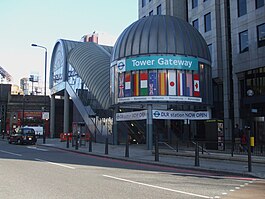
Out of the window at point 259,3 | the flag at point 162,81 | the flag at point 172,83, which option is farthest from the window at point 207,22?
the flag at point 162,81

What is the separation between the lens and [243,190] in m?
10.2

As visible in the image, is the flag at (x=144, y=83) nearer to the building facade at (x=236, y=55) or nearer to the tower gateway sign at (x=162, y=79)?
the tower gateway sign at (x=162, y=79)

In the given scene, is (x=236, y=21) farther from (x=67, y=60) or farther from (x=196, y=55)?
(x=67, y=60)

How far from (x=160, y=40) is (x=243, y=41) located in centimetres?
1124

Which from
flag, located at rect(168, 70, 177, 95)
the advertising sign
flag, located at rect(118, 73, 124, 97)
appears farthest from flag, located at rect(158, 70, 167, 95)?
flag, located at rect(118, 73, 124, 97)

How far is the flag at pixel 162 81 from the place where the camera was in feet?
92.5

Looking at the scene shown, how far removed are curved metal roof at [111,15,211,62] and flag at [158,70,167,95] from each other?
1.84 meters

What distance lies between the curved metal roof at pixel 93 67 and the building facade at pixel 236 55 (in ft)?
43.7

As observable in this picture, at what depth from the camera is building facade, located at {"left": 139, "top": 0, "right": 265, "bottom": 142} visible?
33406mm

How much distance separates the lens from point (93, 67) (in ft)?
154

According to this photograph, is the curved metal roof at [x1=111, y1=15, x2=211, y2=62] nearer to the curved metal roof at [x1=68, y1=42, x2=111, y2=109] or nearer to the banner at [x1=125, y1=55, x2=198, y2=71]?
the banner at [x1=125, y1=55, x2=198, y2=71]

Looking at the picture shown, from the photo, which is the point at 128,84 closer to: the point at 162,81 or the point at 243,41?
the point at 162,81

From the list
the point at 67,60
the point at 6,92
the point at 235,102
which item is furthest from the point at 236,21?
the point at 6,92

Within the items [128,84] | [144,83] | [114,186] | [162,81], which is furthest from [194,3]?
[114,186]
